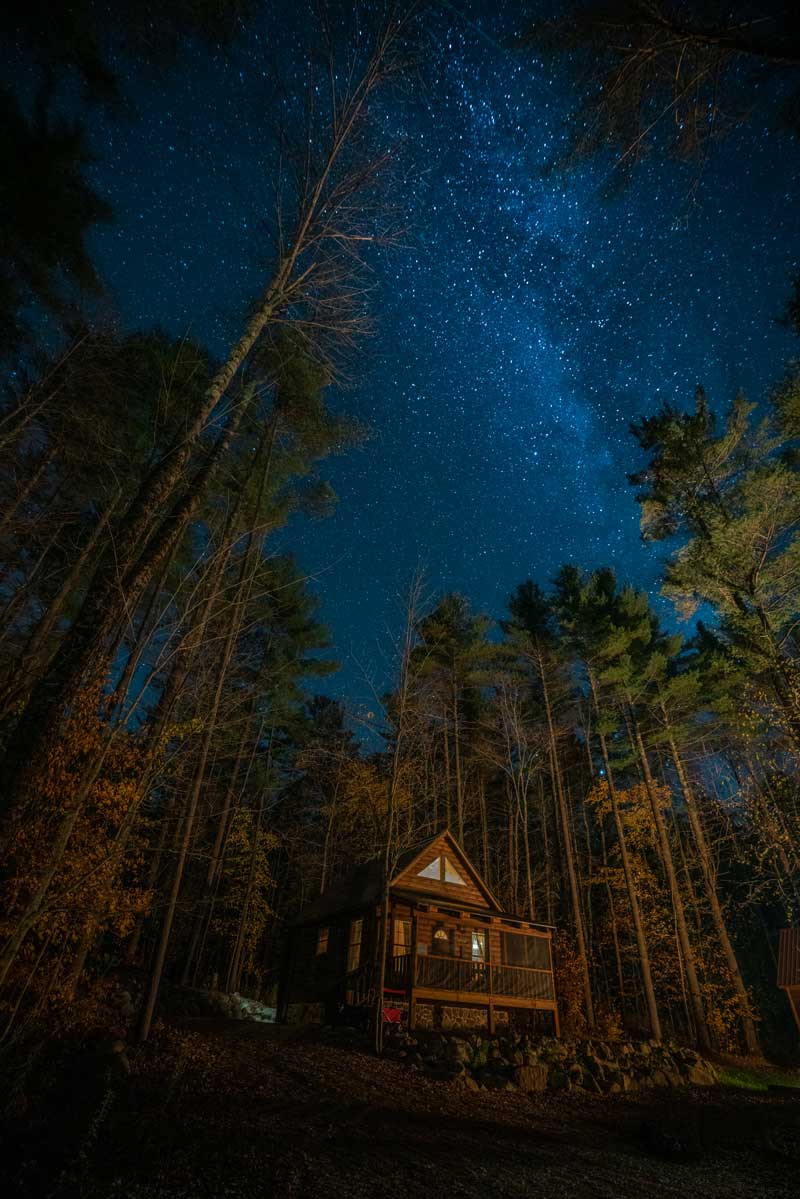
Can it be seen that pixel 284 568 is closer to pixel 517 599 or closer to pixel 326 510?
pixel 326 510

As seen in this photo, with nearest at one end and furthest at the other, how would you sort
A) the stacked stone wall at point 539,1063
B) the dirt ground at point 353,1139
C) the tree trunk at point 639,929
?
the dirt ground at point 353,1139
the stacked stone wall at point 539,1063
the tree trunk at point 639,929

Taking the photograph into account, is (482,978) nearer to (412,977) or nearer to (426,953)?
(426,953)

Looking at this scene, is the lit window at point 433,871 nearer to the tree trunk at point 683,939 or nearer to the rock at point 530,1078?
the rock at point 530,1078

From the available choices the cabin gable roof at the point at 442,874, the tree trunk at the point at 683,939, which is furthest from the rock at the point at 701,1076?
the cabin gable roof at the point at 442,874

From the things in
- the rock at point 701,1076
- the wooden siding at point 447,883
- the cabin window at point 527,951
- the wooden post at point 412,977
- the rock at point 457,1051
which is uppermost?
the wooden siding at point 447,883

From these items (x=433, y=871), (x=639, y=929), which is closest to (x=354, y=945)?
(x=433, y=871)

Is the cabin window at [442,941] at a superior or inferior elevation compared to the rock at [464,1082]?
superior

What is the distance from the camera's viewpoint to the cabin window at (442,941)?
16.5 m

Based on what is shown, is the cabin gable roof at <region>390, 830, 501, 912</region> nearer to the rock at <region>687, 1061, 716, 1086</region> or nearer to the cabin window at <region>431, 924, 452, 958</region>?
the cabin window at <region>431, 924, 452, 958</region>

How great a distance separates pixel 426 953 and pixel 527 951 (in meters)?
3.44

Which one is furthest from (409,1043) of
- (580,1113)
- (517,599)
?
(517,599)

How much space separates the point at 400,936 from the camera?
1612cm

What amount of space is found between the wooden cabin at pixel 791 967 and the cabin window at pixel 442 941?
12750mm

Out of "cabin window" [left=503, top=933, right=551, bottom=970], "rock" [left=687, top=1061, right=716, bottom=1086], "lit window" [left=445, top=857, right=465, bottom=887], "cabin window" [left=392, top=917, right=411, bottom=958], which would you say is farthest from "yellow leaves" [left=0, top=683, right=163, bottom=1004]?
"rock" [left=687, top=1061, right=716, bottom=1086]
